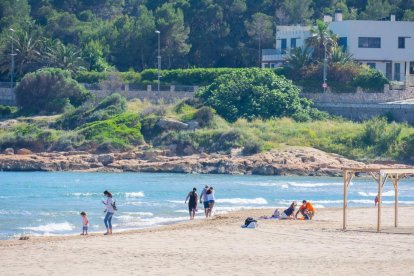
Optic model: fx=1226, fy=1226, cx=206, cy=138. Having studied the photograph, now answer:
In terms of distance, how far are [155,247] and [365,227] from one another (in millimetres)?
7694

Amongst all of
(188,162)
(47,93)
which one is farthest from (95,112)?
(188,162)

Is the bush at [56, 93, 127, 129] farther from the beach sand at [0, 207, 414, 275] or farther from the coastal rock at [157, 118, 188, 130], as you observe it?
the beach sand at [0, 207, 414, 275]

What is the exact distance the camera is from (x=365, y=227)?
1314 inches

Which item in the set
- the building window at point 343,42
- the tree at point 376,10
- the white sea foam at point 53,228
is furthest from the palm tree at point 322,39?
the white sea foam at point 53,228

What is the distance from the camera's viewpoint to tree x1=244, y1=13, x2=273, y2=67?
94.8 m

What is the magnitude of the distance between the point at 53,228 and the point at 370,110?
40.6 meters

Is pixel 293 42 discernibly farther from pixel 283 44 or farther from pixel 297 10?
pixel 297 10

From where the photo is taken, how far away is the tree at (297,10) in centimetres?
9925

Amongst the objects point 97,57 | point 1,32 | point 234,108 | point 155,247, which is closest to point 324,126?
point 234,108

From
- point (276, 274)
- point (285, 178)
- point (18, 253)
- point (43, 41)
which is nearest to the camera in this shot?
point (276, 274)

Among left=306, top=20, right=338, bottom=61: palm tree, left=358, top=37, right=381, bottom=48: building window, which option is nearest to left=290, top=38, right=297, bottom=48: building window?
left=358, top=37, right=381, bottom=48: building window

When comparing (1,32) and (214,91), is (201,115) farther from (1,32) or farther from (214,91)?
(1,32)

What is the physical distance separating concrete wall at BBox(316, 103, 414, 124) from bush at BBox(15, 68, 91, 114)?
16564 mm

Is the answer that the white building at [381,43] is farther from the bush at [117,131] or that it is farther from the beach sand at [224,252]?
the beach sand at [224,252]
